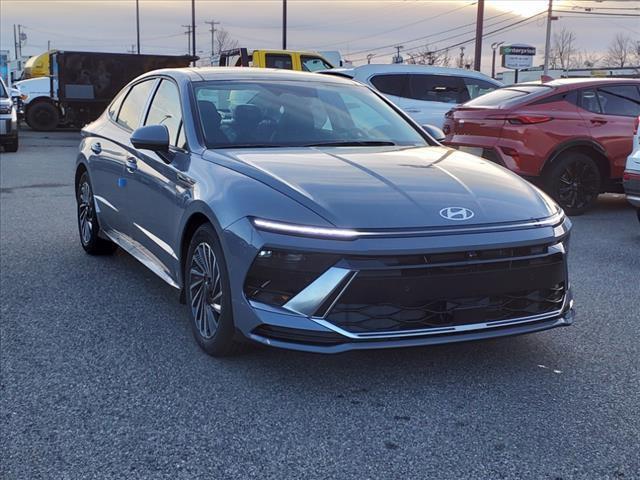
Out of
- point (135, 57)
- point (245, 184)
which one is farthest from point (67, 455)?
point (135, 57)

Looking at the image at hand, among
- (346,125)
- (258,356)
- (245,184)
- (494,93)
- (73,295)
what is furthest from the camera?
(494,93)

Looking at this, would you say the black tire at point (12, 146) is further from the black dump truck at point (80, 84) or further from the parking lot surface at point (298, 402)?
the parking lot surface at point (298, 402)

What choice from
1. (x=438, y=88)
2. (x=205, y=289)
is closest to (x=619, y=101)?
(x=438, y=88)

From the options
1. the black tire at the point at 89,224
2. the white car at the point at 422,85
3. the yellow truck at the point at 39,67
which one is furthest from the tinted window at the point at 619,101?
the yellow truck at the point at 39,67

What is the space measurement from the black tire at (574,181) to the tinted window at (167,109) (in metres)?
5.11

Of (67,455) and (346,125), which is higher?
(346,125)

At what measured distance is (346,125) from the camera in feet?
16.2

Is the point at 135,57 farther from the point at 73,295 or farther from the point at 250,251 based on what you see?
the point at 250,251

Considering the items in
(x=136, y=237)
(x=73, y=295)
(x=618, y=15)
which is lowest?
(x=73, y=295)

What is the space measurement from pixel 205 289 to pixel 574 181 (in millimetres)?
6134

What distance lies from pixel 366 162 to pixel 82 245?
3443 mm

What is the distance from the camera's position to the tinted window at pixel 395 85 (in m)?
12.2

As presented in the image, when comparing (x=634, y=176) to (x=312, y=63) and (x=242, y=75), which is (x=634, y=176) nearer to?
(x=242, y=75)

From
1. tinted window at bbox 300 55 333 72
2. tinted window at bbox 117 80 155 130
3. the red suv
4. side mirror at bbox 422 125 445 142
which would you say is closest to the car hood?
side mirror at bbox 422 125 445 142
